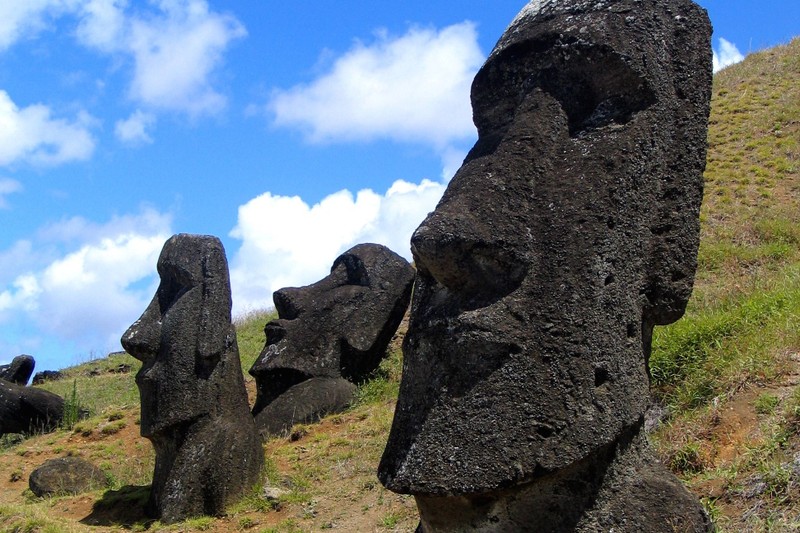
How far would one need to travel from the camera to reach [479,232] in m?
3.49

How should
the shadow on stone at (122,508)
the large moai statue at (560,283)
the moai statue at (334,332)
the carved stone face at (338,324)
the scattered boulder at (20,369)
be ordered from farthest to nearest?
1. the scattered boulder at (20,369)
2. the carved stone face at (338,324)
3. the moai statue at (334,332)
4. the shadow on stone at (122,508)
5. the large moai statue at (560,283)

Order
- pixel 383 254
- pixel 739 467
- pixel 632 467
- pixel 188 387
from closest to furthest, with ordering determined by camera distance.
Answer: pixel 632 467 → pixel 739 467 → pixel 188 387 → pixel 383 254

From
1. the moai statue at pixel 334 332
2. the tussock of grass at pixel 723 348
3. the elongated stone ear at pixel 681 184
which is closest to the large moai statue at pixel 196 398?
the moai statue at pixel 334 332

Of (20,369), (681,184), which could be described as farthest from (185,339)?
(20,369)

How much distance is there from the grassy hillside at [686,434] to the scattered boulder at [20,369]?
749mm

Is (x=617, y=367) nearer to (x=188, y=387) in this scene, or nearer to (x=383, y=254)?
(x=188, y=387)

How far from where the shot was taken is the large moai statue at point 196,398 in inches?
321

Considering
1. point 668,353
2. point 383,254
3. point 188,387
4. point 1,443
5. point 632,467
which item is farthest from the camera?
point 1,443

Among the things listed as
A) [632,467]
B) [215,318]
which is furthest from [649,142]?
[215,318]

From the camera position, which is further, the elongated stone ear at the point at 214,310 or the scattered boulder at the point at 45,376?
the scattered boulder at the point at 45,376

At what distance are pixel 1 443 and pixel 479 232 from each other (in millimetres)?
11989

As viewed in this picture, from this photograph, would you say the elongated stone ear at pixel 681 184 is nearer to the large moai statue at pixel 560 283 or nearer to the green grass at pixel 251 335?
the large moai statue at pixel 560 283

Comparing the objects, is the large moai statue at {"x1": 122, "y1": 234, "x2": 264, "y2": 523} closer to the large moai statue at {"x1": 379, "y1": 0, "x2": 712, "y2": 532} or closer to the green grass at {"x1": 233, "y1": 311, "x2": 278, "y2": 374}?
the large moai statue at {"x1": 379, "y1": 0, "x2": 712, "y2": 532}

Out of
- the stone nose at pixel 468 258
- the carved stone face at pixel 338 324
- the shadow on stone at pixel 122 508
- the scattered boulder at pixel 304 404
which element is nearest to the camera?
the stone nose at pixel 468 258
